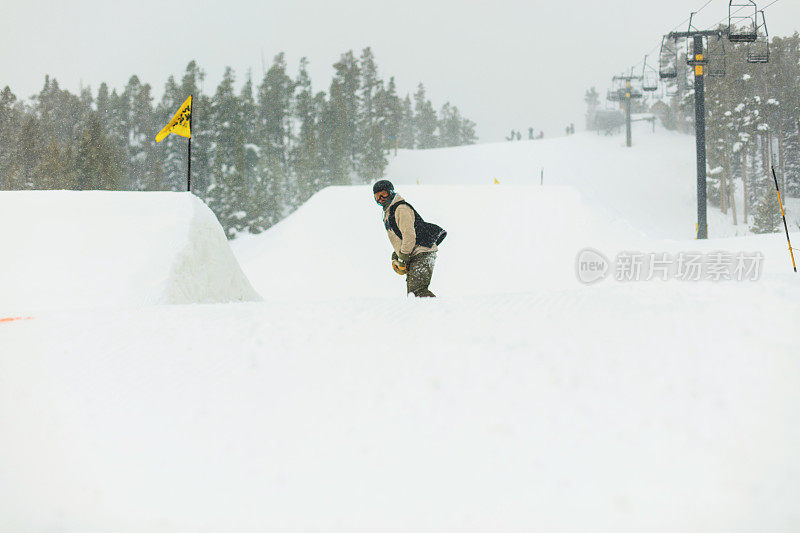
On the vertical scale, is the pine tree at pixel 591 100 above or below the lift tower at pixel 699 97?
above

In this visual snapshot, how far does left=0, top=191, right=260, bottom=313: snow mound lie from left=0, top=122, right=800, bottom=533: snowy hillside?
446 centimetres

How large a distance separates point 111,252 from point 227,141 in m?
37.3

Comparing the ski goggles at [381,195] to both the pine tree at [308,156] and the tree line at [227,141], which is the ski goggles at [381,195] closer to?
the tree line at [227,141]

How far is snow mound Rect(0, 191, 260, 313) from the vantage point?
8.76m

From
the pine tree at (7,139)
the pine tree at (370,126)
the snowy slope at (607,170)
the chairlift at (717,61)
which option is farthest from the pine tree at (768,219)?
the pine tree at (7,139)

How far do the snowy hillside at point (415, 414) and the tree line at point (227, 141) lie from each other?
36536 mm

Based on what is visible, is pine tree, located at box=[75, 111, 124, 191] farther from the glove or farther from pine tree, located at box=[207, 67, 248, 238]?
the glove

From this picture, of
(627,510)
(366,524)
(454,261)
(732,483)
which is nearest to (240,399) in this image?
(366,524)

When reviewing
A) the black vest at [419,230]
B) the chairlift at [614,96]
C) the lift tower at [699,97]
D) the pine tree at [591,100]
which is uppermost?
the pine tree at [591,100]

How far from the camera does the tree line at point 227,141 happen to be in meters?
40.2

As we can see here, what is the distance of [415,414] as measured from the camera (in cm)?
325

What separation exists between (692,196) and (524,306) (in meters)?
44.1

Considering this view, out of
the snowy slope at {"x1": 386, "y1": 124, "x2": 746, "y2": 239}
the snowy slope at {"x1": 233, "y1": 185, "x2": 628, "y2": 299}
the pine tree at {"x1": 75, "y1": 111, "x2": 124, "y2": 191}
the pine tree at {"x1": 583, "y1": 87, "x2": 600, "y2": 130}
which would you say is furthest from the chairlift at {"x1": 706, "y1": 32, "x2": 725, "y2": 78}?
the pine tree at {"x1": 583, "y1": 87, "x2": 600, "y2": 130}

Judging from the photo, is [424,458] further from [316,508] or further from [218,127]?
[218,127]
